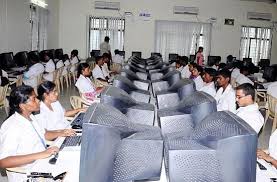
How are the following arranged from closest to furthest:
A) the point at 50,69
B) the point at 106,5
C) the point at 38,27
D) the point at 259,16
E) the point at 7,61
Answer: the point at 7,61
the point at 50,69
the point at 38,27
the point at 106,5
the point at 259,16

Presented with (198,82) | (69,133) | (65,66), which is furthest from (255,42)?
(69,133)

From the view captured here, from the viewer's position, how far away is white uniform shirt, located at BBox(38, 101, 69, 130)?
300 cm

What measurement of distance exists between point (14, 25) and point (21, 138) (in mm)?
6376

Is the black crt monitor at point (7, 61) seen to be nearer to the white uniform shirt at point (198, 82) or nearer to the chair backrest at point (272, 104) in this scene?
the white uniform shirt at point (198, 82)

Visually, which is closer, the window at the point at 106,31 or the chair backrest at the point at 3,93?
the chair backrest at the point at 3,93

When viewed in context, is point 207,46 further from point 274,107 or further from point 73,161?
point 73,161

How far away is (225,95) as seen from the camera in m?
4.08

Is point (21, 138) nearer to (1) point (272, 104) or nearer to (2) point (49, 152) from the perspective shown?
(2) point (49, 152)

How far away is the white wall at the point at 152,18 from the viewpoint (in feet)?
38.7

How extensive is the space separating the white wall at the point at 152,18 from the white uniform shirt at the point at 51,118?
906cm

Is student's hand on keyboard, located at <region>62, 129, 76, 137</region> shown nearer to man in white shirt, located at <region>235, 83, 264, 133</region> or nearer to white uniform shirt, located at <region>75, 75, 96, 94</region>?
man in white shirt, located at <region>235, 83, 264, 133</region>

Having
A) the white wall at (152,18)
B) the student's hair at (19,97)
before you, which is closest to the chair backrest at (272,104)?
the student's hair at (19,97)

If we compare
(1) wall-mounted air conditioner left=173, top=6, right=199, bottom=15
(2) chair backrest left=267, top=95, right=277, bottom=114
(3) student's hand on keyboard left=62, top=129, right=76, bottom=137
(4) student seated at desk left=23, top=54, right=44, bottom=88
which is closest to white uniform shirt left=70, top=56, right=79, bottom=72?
(4) student seated at desk left=23, top=54, right=44, bottom=88

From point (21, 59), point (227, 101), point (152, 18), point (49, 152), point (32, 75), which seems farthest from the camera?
point (152, 18)
